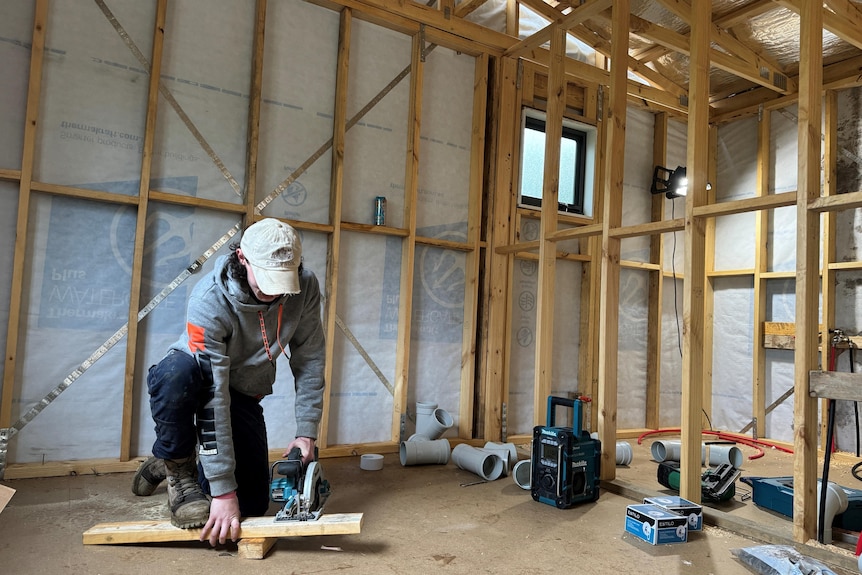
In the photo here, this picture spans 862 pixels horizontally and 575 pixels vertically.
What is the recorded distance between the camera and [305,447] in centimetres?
215

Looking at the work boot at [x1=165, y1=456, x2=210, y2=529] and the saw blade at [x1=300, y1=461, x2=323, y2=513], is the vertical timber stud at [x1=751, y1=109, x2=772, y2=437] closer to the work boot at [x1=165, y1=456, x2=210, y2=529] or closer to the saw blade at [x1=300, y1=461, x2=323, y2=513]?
the saw blade at [x1=300, y1=461, x2=323, y2=513]

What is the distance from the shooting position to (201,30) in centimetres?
330

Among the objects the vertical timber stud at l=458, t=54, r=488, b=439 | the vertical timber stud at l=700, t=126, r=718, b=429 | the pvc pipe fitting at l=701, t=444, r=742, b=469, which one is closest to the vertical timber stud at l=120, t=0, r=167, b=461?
the vertical timber stud at l=458, t=54, r=488, b=439

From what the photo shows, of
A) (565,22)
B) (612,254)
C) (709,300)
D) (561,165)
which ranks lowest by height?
(709,300)

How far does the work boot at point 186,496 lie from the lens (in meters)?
1.92

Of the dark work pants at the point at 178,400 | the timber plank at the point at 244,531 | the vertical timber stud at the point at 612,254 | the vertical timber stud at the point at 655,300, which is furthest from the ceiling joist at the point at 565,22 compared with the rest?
the timber plank at the point at 244,531

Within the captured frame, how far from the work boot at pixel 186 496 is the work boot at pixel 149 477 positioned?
561mm

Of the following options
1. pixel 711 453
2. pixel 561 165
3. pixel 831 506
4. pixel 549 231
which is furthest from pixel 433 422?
pixel 561 165

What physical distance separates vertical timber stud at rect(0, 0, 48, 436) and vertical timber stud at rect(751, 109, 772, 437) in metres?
5.15

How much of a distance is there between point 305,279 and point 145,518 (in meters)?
1.18

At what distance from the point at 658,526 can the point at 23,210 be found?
10.8ft

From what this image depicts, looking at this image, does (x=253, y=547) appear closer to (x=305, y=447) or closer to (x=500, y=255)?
(x=305, y=447)

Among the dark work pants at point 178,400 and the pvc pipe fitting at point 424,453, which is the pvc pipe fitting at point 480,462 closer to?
the pvc pipe fitting at point 424,453

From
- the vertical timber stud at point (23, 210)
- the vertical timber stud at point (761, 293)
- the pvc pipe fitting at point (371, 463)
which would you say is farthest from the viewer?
the vertical timber stud at point (761, 293)
